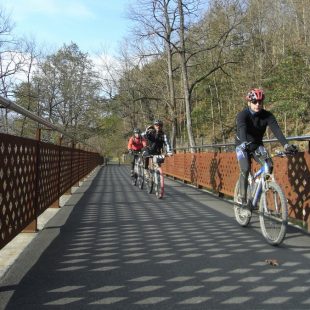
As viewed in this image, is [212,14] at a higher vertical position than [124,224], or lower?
higher

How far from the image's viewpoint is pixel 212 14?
2866 cm

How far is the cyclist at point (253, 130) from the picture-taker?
596 cm

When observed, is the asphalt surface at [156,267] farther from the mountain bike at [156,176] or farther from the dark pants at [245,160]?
the mountain bike at [156,176]

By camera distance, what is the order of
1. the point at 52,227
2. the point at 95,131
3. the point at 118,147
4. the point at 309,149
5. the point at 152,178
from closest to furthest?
the point at 309,149 → the point at 52,227 → the point at 152,178 → the point at 95,131 → the point at 118,147

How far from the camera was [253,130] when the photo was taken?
6.18 meters

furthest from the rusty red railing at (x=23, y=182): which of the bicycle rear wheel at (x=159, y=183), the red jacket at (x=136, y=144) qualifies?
the red jacket at (x=136, y=144)

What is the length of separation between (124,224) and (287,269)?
3.06m

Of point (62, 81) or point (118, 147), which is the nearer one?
point (62, 81)

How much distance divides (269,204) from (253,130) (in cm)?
107

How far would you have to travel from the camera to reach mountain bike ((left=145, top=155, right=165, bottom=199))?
10741mm

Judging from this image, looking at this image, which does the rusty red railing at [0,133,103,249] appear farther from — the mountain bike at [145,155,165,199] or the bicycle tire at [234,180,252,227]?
the mountain bike at [145,155,165,199]

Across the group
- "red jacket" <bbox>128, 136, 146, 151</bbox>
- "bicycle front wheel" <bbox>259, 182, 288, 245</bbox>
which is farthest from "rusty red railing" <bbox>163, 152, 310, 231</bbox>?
"red jacket" <bbox>128, 136, 146, 151</bbox>

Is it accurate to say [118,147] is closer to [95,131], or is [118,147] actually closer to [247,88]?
[95,131]

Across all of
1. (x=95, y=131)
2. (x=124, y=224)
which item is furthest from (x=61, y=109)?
(x=124, y=224)
